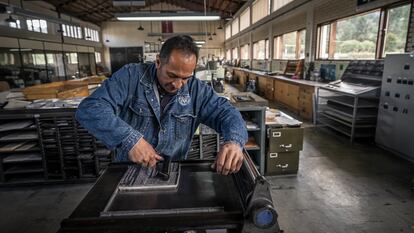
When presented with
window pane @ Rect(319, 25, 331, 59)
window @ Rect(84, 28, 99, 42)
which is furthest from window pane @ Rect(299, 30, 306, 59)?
window @ Rect(84, 28, 99, 42)

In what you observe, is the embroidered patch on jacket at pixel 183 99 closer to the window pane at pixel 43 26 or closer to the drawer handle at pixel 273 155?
the drawer handle at pixel 273 155

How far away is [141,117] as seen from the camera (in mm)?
1206

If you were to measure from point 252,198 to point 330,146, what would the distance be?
374cm

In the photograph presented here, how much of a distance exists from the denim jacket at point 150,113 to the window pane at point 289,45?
7.46 meters

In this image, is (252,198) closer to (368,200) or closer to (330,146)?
(368,200)

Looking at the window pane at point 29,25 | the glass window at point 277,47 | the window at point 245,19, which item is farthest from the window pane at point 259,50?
the window pane at point 29,25

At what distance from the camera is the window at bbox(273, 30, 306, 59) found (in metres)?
7.34

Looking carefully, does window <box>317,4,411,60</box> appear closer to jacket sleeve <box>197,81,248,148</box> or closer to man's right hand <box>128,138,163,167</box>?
jacket sleeve <box>197,81,248,148</box>

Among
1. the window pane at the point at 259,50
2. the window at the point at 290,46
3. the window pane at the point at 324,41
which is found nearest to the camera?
the window pane at the point at 324,41

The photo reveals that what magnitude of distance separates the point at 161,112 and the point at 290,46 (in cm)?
792

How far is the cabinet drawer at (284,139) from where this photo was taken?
289 cm

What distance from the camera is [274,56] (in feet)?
30.1

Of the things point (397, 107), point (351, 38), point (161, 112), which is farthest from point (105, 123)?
point (351, 38)

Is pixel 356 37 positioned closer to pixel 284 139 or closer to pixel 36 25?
pixel 284 139
